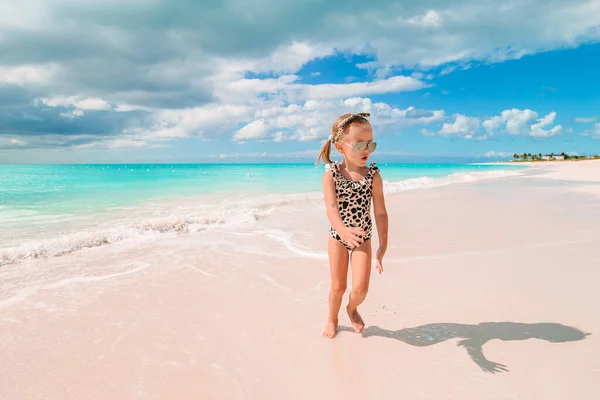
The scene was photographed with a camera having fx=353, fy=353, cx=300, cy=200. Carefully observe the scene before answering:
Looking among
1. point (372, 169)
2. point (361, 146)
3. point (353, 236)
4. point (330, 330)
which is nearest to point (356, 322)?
point (330, 330)

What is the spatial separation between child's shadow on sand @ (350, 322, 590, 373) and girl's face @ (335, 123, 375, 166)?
175 cm

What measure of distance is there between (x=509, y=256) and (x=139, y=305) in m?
5.90

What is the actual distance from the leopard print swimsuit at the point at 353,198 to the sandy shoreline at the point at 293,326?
1147 mm

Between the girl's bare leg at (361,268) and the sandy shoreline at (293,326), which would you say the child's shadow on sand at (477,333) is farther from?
the girl's bare leg at (361,268)

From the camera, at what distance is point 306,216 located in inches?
447

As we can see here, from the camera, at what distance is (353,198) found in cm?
327

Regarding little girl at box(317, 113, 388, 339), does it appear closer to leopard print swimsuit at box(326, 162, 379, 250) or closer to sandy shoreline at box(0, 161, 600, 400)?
leopard print swimsuit at box(326, 162, 379, 250)

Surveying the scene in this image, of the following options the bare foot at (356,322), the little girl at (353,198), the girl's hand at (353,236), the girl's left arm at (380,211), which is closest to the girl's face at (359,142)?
the little girl at (353,198)

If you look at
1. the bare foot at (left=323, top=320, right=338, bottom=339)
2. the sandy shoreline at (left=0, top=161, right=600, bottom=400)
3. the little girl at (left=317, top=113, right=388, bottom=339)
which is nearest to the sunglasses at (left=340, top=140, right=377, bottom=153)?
the little girl at (left=317, top=113, right=388, bottom=339)

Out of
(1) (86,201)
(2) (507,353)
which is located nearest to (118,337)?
(2) (507,353)

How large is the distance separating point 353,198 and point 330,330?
1.33m

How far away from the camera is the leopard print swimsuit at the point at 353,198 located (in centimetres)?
326

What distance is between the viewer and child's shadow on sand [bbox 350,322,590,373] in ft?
Result: 10.9

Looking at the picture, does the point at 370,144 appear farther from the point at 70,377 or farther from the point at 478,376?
the point at 70,377
